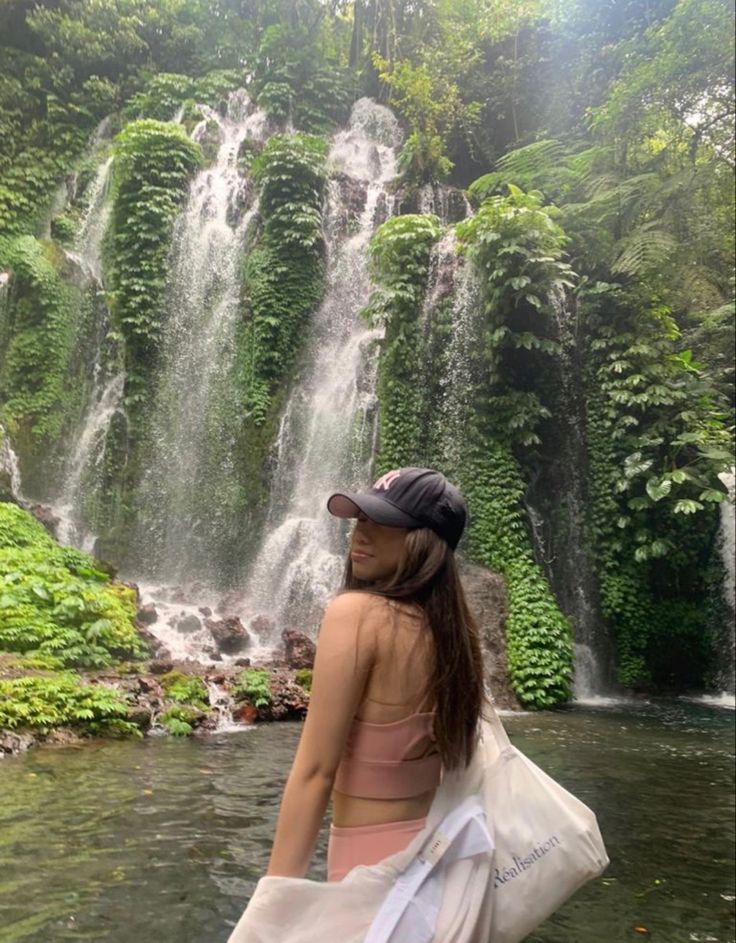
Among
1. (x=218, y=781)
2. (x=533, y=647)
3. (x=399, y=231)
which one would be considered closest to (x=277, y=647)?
(x=533, y=647)

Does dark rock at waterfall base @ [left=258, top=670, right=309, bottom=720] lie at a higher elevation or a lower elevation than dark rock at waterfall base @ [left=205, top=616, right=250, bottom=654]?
lower

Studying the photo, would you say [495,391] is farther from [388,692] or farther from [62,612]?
[388,692]

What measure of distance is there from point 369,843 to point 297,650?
356 inches

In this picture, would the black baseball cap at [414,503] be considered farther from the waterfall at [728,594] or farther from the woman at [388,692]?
the waterfall at [728,594]

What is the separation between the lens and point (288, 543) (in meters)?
13.7

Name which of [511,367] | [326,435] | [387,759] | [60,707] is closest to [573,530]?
[511,367]

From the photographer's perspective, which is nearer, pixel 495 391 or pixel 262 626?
pixel 262 626

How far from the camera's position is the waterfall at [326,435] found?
1311cm

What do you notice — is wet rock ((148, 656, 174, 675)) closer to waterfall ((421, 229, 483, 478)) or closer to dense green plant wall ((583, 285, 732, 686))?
waterfall ((421, 229, 483, 478))

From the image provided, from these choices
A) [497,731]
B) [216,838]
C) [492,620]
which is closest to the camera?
[497,731]

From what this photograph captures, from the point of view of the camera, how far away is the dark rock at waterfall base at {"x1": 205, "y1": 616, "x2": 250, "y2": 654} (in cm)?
1130

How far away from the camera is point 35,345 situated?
16.9 meters

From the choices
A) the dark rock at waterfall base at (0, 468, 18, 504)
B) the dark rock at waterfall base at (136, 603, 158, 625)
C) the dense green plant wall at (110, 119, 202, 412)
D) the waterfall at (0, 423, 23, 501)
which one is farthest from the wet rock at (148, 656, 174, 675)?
the dense green plant wall at (110, 119, 202, 412)

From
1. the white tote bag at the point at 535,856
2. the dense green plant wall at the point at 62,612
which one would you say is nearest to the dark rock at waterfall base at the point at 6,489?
the dense green plant wall at the point at 62,612
